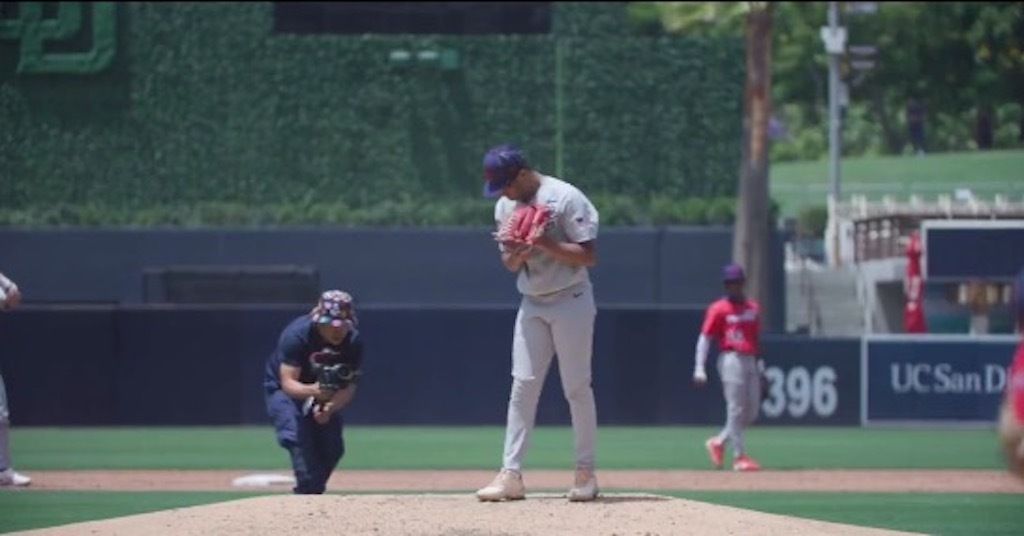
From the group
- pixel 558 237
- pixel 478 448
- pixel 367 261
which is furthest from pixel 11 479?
Result: pixel 367 261

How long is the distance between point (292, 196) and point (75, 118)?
3.68m

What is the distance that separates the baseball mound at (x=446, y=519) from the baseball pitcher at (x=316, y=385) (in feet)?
4.26

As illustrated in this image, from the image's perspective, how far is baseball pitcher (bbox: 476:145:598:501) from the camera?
11891 millimetres

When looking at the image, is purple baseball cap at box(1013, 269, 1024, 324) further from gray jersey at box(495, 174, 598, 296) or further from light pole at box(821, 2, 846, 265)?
light pole at box(821, 2, 846, 265)

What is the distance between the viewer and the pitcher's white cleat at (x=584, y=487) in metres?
12.1

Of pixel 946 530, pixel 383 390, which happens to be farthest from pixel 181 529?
Answer: pixel 383 390

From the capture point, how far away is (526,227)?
11789 millimetres

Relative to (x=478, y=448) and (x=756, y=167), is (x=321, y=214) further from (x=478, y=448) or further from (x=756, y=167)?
(x=478, y=448)

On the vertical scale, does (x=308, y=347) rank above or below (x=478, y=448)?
above

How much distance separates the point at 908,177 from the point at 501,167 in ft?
106

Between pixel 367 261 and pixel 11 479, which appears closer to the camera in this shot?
pixel 11 479

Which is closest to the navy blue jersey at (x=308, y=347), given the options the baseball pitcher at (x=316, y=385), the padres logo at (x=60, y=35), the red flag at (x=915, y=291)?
the baseball pitcher at (x=316, y=385)

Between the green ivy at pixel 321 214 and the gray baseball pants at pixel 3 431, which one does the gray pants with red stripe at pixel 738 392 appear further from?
the green ivy at pixel 321 214

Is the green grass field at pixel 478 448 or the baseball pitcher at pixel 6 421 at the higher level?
the baseball pitcher at pixel 6 421
